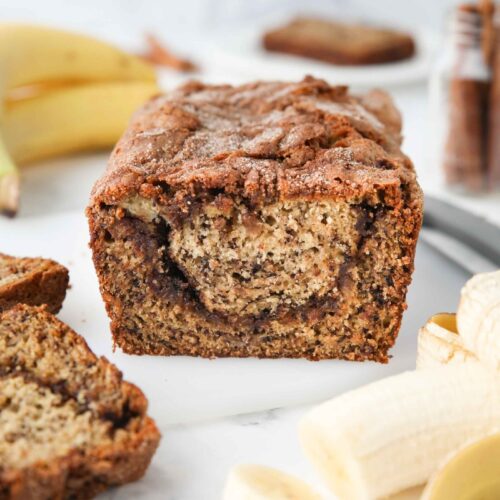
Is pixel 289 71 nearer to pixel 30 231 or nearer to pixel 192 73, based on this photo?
pixel 192 73

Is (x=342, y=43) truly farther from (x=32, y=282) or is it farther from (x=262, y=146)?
(x=32, y=282)

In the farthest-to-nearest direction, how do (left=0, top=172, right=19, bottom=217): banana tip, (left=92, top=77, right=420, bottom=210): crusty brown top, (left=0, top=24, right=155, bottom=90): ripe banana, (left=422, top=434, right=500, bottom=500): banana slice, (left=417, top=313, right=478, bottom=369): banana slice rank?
(left=0, top=24, right=155, bottom=90): ripe banana, (left=0, top=172, right=19, bottom=217): banana tip, (left=92, top=77, right=420, bottom=210): crusty brown top, (left=417, top=313, right=478, bottom=369): banana slice, (left=422, top=434, right=500, bottom=500): banana slice

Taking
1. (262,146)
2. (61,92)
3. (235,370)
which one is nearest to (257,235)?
(262,146)

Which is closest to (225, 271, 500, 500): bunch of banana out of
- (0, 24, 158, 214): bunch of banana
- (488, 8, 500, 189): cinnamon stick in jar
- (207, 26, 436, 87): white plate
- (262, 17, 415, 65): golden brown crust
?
(488, 8, 500, 189): cinnamon stick in jar

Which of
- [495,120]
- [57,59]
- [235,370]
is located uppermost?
[57,59]

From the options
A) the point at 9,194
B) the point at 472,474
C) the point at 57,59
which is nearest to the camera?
the point at 472,474

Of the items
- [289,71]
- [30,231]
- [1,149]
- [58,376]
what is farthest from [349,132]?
[289,71]

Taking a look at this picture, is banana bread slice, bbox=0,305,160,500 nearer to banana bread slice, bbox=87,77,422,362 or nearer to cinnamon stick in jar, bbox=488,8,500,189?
banana bread slice, bbox=87,77,422,362

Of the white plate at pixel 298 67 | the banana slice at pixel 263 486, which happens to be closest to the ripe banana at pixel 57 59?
the white plate at pixel 298 67
